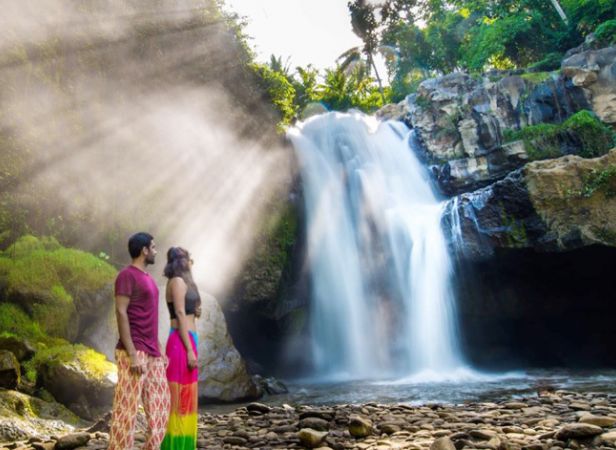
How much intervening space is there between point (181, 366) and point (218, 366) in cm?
635

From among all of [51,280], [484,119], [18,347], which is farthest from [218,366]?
[484,119]

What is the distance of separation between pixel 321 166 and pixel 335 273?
5085 millimetres

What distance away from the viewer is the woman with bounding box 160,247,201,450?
377 cm

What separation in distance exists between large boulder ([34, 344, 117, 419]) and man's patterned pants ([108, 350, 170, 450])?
160 inches

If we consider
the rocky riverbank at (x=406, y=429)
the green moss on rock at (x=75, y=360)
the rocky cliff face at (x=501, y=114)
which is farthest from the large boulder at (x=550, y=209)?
the green moss on rock at (x=75, y=360)

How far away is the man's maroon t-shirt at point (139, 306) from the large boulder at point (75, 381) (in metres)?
4.22

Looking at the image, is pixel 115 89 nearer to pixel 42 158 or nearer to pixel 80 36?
pixel 80 36

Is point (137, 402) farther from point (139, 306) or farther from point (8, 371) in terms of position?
point (8, 371)

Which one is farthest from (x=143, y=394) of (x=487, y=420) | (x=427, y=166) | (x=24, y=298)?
(x=427, y=166)

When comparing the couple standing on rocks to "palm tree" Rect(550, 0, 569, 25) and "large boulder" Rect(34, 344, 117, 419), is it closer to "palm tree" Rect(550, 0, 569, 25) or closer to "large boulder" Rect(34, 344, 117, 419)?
"large boulder" Rect(34, 344, 117, 419)

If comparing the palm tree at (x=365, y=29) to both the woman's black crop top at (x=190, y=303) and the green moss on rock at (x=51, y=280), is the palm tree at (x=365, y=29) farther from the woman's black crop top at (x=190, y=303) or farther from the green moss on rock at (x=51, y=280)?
the woman's black crop top at (x=190, y=303)

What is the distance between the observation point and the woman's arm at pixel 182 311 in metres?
3.85

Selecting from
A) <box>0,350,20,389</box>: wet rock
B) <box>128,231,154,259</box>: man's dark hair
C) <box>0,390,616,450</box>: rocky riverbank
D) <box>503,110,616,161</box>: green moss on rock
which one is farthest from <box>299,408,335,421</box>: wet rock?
<box>503,110,616,161</box>: green moss on rock

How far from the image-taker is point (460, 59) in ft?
111
